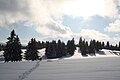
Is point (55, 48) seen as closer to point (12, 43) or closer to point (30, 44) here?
point (30, 44)

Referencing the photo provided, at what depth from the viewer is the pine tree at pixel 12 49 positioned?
58.1m

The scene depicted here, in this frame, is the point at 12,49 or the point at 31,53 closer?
the point at 12,49

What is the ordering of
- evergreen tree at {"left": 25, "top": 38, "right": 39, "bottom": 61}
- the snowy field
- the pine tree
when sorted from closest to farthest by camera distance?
the snowy field
the pine tree
evergreen tree at {"left": 25, "top": 38, "right": 39, "bottom": 61}

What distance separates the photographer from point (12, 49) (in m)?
59.1

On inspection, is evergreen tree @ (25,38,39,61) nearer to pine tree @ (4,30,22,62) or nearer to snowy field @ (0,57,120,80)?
pine tree @ (4,30,22,62)

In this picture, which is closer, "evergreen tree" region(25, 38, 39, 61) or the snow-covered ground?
the snow-covered ground

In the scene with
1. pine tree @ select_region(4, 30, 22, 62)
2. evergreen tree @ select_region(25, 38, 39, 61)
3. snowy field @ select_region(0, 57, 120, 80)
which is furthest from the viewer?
evergreen tree @ select_region(25, 38, 39, 61)

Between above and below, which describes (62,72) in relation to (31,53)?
below

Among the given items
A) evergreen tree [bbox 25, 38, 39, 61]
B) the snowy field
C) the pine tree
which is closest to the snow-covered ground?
the snowy field

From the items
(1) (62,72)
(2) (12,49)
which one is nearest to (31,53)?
(2) (12,49)

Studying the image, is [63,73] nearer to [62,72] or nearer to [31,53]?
[62,72]

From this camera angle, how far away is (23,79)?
1463 cm

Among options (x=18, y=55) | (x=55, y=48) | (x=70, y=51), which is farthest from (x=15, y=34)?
(x=70, y=51)

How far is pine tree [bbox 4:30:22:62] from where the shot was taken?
191 feet
